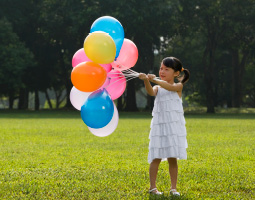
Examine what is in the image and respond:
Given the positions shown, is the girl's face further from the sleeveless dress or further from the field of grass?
the field of grass

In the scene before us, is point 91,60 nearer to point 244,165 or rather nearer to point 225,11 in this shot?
point 244,165

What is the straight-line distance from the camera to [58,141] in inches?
468

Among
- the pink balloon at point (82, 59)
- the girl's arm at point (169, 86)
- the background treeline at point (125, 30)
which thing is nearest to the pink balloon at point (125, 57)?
the pink balloon at point (82, 59)

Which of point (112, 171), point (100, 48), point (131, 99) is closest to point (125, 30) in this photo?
point (131, 99)

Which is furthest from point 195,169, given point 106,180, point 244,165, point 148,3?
point 148,3

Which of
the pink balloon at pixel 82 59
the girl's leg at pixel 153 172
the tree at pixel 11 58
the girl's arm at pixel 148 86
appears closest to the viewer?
the girl's arm at pixel 148 86

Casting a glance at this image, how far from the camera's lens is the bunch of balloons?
16.9 feet

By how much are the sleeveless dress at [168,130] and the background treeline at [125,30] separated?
84.5 feet

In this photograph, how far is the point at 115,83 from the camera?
18.6 ft

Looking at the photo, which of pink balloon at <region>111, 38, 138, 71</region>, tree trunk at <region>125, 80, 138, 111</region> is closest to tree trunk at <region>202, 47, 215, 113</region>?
tree trunk at <region>125, 80, 138, 111</region>

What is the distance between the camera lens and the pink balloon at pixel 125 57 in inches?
223

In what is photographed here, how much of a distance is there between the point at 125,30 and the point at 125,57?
86.9ft

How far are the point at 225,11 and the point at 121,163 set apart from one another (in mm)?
26449

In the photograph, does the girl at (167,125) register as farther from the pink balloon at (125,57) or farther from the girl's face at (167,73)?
the pink balloon at (125,57)
